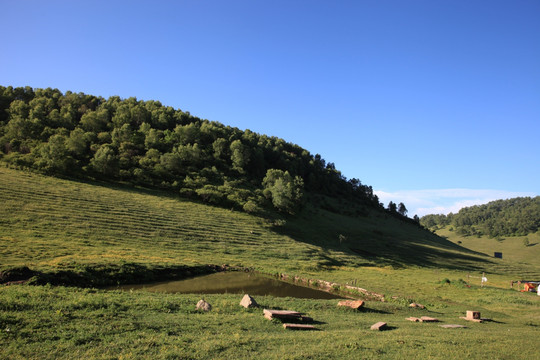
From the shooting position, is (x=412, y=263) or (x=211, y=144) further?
(x=211, y=144)

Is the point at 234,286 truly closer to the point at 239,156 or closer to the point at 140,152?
the point at 140,152

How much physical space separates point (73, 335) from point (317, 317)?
43.1 ft

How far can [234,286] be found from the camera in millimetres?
31172

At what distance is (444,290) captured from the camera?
40.3 meters

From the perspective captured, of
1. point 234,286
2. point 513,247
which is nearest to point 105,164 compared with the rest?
point 234,286

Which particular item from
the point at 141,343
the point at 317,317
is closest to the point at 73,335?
the point at 141,343

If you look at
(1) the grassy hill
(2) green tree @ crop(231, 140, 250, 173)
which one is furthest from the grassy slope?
(2) green tree @ crop(231, 140, 250, 173)

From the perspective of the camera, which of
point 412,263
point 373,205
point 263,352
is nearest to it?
point 263,352

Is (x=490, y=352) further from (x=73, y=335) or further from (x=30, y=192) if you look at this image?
(x=30, y=192)

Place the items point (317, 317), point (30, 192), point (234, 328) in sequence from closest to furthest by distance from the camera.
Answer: point (234, 328) → point (317, 317) → point (30, 192)

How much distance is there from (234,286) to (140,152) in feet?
243

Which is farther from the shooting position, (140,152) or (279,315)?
(140,152)

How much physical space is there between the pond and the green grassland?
13.6 feet

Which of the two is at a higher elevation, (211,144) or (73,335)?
(211,144)
